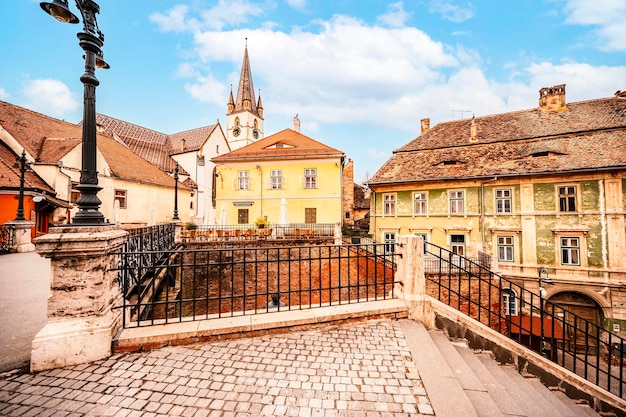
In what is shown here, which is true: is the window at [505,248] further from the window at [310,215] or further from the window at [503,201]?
the window at [310,215]

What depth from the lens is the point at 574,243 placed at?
15273mm

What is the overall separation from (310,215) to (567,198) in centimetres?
1695

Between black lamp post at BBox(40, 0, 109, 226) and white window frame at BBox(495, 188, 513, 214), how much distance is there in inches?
791

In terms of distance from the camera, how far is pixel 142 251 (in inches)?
176

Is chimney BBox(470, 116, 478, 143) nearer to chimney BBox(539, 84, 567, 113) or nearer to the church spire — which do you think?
chimney BBox(539, 84, 567, 113)

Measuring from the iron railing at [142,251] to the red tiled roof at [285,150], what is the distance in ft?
35.5

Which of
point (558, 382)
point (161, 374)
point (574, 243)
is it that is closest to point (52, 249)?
point (161, 374)

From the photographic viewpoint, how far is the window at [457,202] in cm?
1789

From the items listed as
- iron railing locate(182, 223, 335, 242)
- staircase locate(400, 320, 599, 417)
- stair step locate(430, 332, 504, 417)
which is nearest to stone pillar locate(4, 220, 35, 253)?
iron railing locate(182, 223, 335, 242)

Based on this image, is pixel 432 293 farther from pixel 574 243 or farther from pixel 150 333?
pixel 150 333

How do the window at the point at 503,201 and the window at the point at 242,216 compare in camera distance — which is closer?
the window at the point at 503,201

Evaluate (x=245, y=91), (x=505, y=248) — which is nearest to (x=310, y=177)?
(x=505, y=248)

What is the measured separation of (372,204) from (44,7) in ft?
65.0

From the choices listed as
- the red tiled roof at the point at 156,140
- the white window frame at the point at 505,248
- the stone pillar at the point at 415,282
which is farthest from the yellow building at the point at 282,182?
the stone pillar at the point at 415,282
